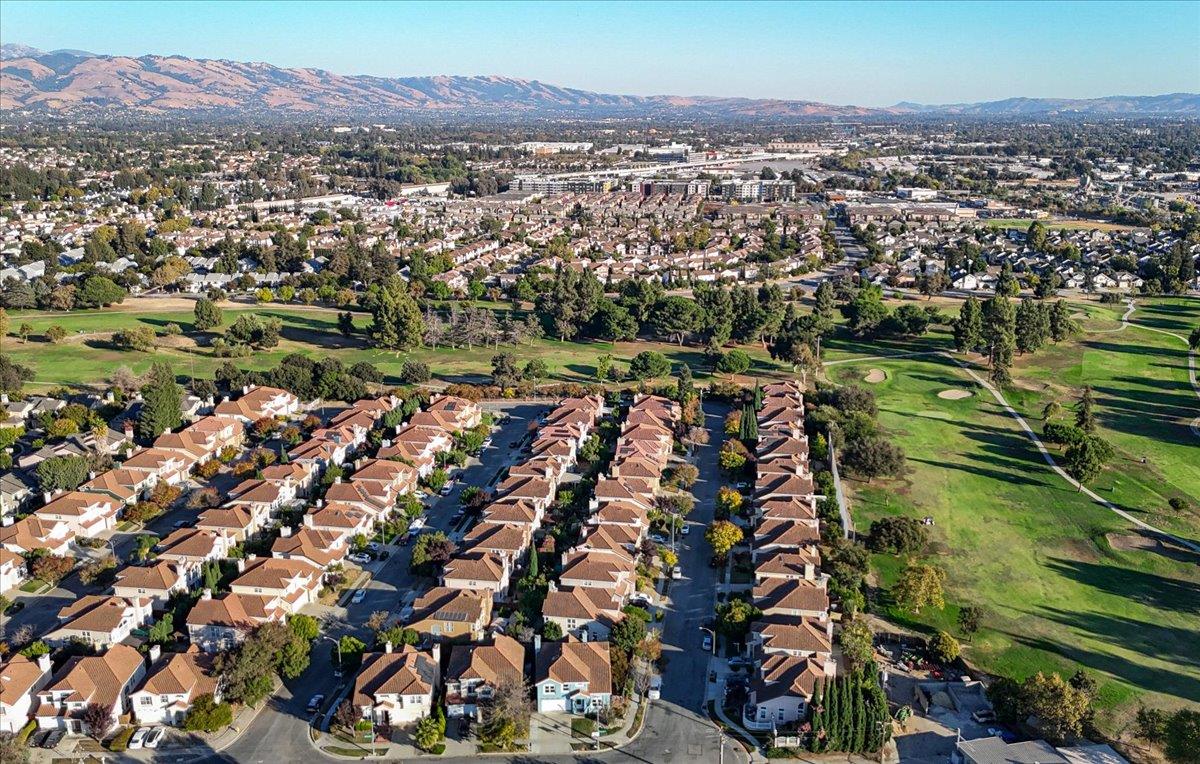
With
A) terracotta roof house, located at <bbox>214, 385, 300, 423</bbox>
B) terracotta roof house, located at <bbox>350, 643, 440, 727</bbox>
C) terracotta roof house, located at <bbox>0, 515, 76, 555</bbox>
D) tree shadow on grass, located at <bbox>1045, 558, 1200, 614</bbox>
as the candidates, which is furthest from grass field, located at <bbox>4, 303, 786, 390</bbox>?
terracotta roof house, located at <bbox>350, 643, 440, 727</bbox>

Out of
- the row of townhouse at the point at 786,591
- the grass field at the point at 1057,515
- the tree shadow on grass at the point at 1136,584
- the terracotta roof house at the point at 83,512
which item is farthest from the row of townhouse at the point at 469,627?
the tree shadow on grass at the point at 1136,584

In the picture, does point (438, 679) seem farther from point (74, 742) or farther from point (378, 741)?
point (74, 742)

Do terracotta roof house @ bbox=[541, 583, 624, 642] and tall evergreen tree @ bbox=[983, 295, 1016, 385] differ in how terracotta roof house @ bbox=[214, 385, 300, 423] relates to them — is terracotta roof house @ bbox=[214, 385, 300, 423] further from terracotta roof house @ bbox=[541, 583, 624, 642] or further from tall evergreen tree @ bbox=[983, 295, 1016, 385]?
tall evergreen tree @ bbox=[983, 295, 1016, 385]

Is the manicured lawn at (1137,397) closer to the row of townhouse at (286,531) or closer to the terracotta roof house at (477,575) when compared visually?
the terracotta roof house at (477,575)

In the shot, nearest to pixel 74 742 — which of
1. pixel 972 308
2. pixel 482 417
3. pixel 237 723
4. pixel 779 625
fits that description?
pixel 237 723

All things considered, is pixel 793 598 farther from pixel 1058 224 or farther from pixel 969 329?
pixel 1058 224

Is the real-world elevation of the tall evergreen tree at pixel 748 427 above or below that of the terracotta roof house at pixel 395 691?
above

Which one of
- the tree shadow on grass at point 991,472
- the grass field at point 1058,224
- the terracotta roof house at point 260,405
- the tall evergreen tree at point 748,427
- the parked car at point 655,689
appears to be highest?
the grass field at point 1058,224

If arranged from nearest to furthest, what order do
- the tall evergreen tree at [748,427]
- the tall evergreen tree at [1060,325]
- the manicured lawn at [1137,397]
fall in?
the manicured lawn at [1137,397] → the tall evergreen tree at [748,427] → the tall evergreen tree at [1060,325]

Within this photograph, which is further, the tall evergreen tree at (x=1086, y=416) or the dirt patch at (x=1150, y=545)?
the tall evergreen tree at (x=1086, y=416)
